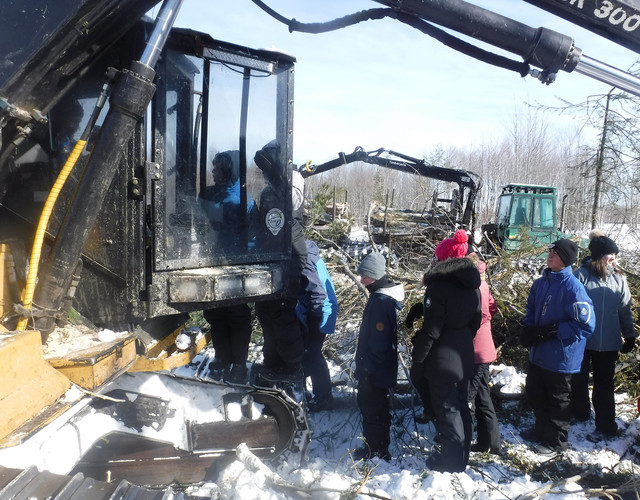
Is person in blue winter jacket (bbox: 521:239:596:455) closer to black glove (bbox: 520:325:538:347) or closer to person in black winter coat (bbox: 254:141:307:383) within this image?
black glove (bbox: 520:325:538:347)

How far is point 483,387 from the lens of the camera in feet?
12.6

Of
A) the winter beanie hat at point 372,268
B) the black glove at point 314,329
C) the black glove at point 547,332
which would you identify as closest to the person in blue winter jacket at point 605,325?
the black glove at point 547,332

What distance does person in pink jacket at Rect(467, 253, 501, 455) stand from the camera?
148 inches

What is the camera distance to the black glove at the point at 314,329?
4.48m

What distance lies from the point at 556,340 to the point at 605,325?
2.19 ft

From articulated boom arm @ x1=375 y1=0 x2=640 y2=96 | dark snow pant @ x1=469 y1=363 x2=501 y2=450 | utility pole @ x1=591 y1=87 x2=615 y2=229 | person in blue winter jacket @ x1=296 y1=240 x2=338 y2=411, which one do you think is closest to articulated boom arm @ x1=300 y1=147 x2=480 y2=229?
utility pole @ x1=591 y1=87 x2=615 y2=229

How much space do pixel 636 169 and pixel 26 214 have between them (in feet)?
45.9

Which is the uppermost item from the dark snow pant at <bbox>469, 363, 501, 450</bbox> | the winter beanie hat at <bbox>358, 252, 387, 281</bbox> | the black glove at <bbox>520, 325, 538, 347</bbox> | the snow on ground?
the winter beanie hat at <bbox>358, 252, 387, 281</bbox>

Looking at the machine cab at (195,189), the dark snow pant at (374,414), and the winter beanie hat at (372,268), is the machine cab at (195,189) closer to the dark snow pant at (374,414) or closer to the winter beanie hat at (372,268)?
the winter beanie hat at (372,268)

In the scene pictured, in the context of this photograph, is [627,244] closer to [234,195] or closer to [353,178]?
[234,195]

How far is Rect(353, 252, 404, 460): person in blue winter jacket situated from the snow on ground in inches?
8.6

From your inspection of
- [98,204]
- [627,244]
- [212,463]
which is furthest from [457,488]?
[627,244]

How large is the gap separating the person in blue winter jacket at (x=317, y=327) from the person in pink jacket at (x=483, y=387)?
1369 mm

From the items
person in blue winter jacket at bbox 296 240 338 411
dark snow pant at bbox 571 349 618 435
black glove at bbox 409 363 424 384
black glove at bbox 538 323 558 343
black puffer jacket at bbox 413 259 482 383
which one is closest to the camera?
black puffer jacket at bbox 413 259 482 383
